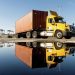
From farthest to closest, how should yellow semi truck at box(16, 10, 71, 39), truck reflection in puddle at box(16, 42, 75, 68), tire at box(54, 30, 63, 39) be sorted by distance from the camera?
tire at box(54, 30, 63, 39) < yellow semi truck at box(16, 10, 71, 39) < truck reflection in puddle at box(16, 42, 75, 68)

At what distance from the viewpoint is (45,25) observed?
97.8 feet

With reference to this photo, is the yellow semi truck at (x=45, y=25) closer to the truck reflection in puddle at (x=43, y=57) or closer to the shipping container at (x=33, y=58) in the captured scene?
the truck reflection in puddle at (x=43, y=57)

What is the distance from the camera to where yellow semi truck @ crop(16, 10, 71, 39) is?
2784 centimetres

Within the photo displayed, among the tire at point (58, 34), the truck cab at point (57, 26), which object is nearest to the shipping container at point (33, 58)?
the truck cab at point (57, 26)

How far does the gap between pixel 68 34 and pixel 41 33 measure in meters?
3.79

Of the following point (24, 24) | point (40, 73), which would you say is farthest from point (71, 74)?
point (24, 24)

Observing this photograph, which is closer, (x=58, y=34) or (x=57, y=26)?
(x=57, y=26)

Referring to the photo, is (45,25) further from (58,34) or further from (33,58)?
(33,58)

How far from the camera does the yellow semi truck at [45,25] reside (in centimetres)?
2784

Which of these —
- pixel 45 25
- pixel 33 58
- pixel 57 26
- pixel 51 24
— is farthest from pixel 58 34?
pixel 33 58

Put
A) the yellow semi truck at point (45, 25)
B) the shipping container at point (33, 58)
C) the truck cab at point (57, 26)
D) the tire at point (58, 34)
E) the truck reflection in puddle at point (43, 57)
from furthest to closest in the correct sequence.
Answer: the tire at point (58, 34) < the yellow semi truck at point (45, 25) < the truck cab at point (57, 26) < the truck reflection in puddle at point (43, 57) < the shipping container at point (33, 58)

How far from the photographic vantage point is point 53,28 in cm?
2805

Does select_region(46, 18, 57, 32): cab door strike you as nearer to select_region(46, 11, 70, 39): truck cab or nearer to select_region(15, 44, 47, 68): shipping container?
select_region(46, 11, 70, 39): truck cab

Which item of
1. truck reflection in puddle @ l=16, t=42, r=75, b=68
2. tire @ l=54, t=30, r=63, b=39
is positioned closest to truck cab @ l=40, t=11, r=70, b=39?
tire @ l=54, t=30, r=63, b=39
